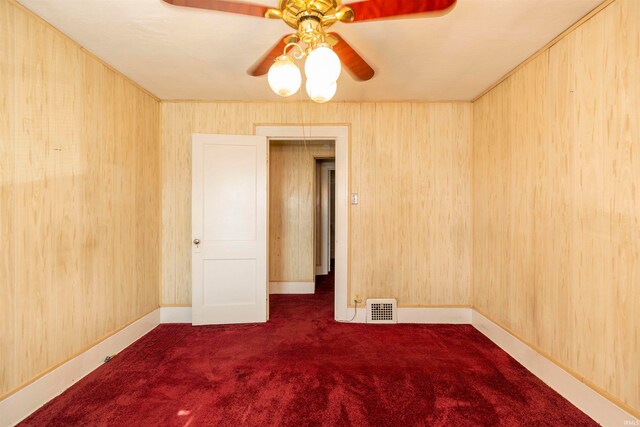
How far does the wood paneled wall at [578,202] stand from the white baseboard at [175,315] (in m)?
3.22

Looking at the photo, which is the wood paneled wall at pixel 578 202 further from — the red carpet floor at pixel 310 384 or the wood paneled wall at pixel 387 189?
the wood paneled wall at pixel 387 189

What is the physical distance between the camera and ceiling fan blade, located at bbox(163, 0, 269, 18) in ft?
3.60

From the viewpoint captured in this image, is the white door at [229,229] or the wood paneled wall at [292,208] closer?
the white door at [229,229]

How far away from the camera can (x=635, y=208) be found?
148 cm

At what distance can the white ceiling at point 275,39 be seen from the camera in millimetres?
1704

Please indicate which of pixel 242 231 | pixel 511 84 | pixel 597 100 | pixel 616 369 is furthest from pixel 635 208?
pixel 242 231

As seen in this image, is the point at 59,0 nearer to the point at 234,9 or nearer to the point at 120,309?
the point at 234,9

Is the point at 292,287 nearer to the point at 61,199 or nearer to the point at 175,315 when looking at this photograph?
the point at 175,315

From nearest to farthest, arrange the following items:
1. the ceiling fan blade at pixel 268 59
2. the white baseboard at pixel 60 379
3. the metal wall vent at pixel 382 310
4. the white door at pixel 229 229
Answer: the ceiling fan blade at pixel 268 59
the white baseboard at pixel 60 379
the white door at pixel 229 229
the metal wall vent at pixel 382 310

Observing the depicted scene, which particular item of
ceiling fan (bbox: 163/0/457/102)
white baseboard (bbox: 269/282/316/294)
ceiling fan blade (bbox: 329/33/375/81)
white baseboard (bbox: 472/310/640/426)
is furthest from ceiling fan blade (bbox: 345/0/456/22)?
white baseboard (bbox: 269/282/316/294)

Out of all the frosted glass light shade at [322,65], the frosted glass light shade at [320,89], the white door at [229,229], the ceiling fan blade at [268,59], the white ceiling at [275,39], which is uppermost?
the white ceiling at [275,39]

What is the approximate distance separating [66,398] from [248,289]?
61.5 inches

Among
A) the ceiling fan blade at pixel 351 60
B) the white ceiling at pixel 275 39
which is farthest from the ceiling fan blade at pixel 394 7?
the white ceiling at pixel 275 39

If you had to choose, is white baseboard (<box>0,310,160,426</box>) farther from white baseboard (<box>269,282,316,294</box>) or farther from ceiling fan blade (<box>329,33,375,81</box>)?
ceiling fan blade (<box>329,33,375,81</box>)
